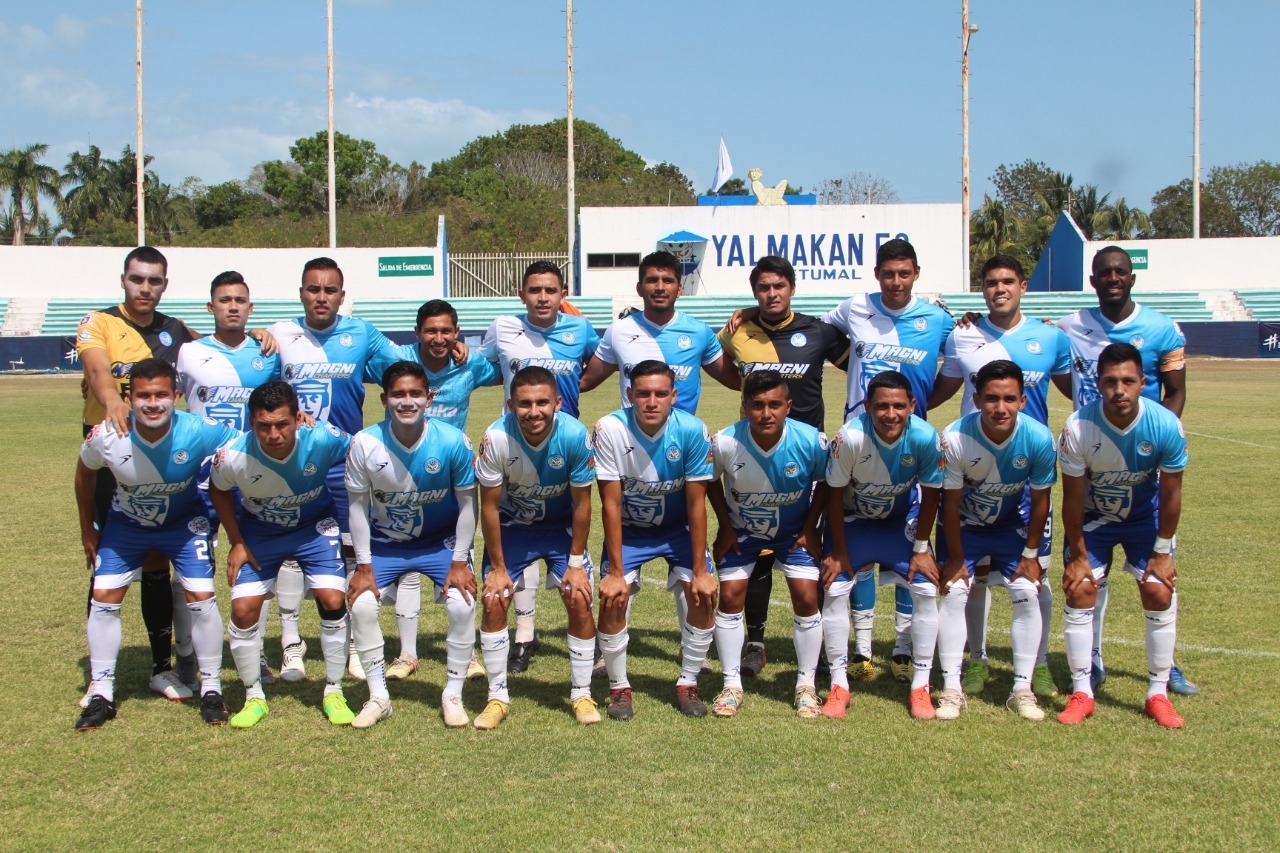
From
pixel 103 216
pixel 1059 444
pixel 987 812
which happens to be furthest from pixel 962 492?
pixel 103 216

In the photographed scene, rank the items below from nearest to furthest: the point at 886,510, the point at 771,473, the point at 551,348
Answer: the point at 771,473 < the point at 886,510 < the point at 551,348

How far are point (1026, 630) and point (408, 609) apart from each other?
10.7 ft

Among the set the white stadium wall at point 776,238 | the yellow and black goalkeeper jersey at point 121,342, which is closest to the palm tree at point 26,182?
the white stadium wall at point 776,238

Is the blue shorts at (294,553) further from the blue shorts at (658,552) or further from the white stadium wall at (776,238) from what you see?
the white stadium wall at (776,238)

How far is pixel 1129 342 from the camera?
20.1ft

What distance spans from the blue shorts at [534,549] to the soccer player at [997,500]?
1.86m

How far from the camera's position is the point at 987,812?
4355 millimetres

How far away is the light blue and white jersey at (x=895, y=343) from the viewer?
648 centimetres

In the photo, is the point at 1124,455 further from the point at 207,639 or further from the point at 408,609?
the point at 207,639

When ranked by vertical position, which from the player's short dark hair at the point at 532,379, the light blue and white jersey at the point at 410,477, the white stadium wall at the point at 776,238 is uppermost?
the white stadium wall at the point at 776,238

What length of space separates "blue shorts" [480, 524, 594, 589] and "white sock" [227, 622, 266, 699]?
119 cm

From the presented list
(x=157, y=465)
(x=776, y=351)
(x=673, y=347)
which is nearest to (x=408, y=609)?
(x=157, y=465)

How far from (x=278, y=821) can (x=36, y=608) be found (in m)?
4.20

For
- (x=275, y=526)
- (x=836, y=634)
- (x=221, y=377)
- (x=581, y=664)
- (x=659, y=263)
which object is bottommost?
(x=581, y=664)
